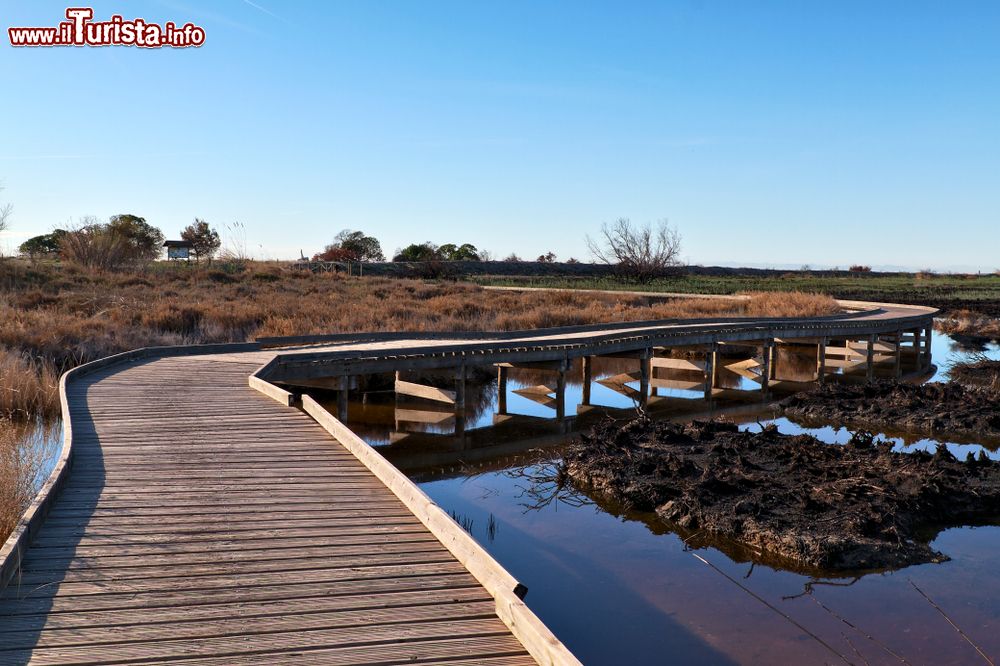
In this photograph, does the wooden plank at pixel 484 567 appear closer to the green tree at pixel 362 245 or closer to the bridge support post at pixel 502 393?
the bridge support post at pixel 502 393

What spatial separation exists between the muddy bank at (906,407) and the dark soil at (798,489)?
3.15 metres

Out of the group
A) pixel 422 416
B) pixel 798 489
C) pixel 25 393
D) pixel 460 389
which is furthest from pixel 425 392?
pixel 798 489

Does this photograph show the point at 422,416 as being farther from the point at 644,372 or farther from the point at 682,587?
the point at 682,587

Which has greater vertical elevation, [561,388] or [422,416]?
[561,388]

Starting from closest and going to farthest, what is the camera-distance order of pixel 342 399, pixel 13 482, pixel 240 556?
pixel 240 556 < pixel 13 482 < pixel 342 399

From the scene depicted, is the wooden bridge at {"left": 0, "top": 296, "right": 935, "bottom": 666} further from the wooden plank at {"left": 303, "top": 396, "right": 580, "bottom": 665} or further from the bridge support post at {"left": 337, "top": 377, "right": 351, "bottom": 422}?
the bridge support post at {"left": 337, "top": 377, "right": 351, "bottom": 422}

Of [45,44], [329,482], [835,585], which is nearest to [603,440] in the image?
[835,585]

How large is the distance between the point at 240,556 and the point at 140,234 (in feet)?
168

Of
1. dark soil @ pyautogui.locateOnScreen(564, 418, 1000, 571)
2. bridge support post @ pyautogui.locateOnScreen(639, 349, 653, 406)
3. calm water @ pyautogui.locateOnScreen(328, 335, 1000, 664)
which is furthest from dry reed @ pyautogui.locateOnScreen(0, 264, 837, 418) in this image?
dark soil @ pyautogui.locateOnScreen(564, 418, 1000, 571)

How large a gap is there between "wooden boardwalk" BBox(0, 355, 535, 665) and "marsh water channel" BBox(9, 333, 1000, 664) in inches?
66.9

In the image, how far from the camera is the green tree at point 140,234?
43956mm

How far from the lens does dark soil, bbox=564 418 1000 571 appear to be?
747 cm

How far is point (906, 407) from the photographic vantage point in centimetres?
1416

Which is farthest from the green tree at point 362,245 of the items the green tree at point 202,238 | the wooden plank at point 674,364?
the wooden plank at point 674,364
